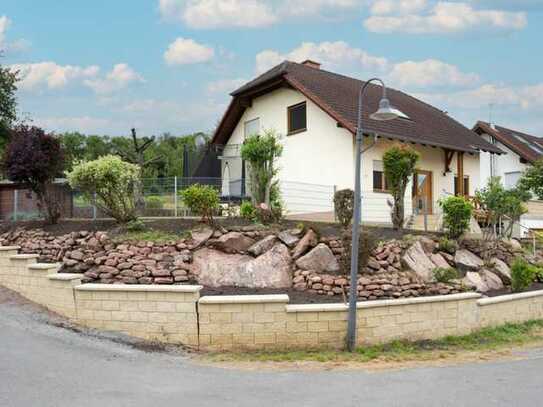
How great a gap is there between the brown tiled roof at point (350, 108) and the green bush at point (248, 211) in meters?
6.13

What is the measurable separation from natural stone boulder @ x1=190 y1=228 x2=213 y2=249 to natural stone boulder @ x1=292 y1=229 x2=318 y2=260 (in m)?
1.85

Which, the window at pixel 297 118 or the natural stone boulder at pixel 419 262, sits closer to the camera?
the natural stone boulder at pixel 419 262

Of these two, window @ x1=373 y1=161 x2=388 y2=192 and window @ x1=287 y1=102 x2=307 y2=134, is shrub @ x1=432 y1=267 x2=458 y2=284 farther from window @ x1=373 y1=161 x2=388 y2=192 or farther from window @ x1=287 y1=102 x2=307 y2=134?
window @ x1=287 y1=102 x2=307 y2=134

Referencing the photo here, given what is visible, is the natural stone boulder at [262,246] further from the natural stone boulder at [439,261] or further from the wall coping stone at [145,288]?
the natural stone boulder at [439,261]

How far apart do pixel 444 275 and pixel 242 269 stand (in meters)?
4.44

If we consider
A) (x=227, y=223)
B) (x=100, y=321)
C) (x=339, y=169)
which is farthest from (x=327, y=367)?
(x=339, y=169)

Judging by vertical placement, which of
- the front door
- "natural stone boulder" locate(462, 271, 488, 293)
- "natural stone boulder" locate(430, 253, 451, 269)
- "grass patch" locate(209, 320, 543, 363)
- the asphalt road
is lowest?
"grass patch" locate(209, 320, 543, 363)

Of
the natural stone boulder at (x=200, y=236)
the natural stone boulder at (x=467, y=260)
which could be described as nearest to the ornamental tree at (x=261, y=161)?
the natural stone boulder at (x=200, y=236)

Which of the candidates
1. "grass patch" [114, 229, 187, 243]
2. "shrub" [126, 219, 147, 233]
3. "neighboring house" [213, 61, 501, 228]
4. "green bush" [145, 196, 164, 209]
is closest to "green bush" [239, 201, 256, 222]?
"grass patch" [114, 229, 187, 243]

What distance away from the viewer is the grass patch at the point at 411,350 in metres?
8.35

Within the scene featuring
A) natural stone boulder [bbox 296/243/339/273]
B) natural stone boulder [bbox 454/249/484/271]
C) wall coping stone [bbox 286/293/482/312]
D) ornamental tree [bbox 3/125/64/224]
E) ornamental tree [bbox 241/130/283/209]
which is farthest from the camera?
ornamental tree [bbox 241/130/283/209]

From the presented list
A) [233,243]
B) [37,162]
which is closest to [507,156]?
[233,243]

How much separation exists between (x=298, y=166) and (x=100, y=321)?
13.0 m

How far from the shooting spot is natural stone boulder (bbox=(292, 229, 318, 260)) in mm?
11201
